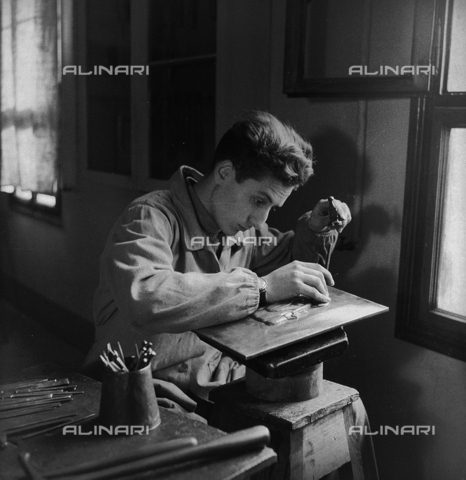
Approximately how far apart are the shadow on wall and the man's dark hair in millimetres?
184

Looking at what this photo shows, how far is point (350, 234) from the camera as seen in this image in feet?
6.31

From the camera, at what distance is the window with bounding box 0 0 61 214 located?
1540 mm

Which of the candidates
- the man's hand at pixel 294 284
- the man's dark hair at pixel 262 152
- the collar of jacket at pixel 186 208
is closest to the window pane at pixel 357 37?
the man's dark hair at pixel 262 152

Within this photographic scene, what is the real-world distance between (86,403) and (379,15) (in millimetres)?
1412

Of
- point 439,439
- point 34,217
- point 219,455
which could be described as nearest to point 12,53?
point 34,217

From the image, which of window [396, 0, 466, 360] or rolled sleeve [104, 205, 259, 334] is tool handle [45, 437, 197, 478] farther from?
window [396, 0, 466, 360]

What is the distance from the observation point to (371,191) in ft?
6.16

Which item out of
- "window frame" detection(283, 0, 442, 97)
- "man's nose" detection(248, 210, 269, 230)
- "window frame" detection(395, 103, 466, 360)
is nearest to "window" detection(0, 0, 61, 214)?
"man's nose" detection(248, 210, 269, 230)

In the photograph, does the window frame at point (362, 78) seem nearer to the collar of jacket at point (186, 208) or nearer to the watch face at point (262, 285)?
the collar of jacket at point (186, 208)

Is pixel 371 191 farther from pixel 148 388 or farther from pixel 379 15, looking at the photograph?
pixel 148 388

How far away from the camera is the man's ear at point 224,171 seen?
1728 millimetres

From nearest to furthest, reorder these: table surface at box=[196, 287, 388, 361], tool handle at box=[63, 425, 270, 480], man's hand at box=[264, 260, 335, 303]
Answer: tool handle at box=[63, 425, 270, 480] < table surface at box=[196, 287, 388, 361] < man's hand at box=[264, 260, 335, 303]

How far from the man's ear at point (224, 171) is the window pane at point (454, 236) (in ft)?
2.25

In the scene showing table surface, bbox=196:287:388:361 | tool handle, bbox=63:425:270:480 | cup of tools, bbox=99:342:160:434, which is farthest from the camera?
table surface, bbox=196:287:388:361
